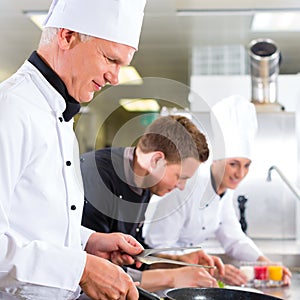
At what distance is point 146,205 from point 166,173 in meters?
0.17

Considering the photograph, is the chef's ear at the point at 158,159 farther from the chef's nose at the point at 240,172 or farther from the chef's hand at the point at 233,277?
the chef's nose at the point at 240,172

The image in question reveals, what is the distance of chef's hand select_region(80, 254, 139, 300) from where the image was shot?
4.06 ft

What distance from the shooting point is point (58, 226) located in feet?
4.49

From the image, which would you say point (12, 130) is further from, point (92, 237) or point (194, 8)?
point (194, 8)

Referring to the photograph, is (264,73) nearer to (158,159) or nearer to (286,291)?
(286,291)

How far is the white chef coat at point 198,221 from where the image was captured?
2840 millimetres

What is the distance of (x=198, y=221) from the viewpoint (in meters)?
3.07

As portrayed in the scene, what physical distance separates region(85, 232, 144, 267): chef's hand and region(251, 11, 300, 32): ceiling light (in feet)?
8.96

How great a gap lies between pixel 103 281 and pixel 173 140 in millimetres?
918

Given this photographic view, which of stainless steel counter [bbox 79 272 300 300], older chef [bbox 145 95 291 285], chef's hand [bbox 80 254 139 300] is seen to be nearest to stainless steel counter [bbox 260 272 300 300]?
stainless steel counter [bbox 79 272 300 300]

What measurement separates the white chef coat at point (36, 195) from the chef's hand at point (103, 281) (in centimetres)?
2

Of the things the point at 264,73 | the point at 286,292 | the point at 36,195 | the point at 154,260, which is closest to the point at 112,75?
the point at 36,195

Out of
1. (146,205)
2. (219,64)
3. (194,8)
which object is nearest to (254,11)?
(194,8)

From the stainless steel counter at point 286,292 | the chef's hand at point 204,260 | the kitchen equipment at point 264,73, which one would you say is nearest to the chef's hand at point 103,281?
the stainless steel counter at point 286,292
